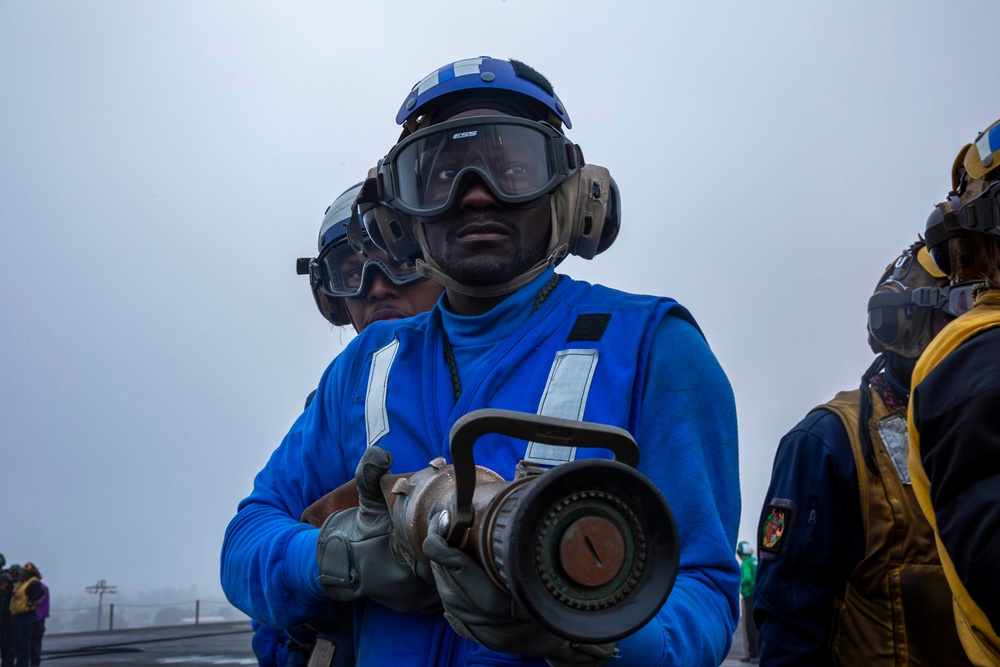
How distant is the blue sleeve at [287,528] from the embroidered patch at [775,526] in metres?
2.05

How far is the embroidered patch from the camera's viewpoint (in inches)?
151

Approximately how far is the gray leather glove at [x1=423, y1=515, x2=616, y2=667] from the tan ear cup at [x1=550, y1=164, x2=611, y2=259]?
4.16ft

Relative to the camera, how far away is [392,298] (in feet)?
14.5

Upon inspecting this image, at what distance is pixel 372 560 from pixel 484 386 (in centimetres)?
50

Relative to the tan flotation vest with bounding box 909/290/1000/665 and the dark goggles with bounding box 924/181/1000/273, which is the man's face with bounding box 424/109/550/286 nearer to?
the tan flotation vest with bounding box 909/290/1000/665

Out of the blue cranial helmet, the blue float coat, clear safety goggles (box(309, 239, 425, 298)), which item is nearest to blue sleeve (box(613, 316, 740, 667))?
the blue float coat

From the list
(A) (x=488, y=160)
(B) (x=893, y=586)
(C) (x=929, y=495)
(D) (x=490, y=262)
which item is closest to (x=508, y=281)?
(D) (x=490, y=262)

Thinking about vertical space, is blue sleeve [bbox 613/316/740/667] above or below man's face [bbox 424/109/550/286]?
below

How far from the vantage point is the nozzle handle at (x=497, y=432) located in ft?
4.80

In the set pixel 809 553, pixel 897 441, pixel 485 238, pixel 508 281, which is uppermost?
pixel 485 238

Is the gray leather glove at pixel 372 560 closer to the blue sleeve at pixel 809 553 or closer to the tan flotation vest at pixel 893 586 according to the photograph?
the blue sleeve at pixel 809 553

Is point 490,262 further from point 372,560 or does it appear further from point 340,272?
point 340,272

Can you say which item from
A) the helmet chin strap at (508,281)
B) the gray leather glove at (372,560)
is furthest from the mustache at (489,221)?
the gray leather glove at (372,560)

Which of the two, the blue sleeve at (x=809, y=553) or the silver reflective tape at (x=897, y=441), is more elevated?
the silver reflective tape at (x=897, y=441)
